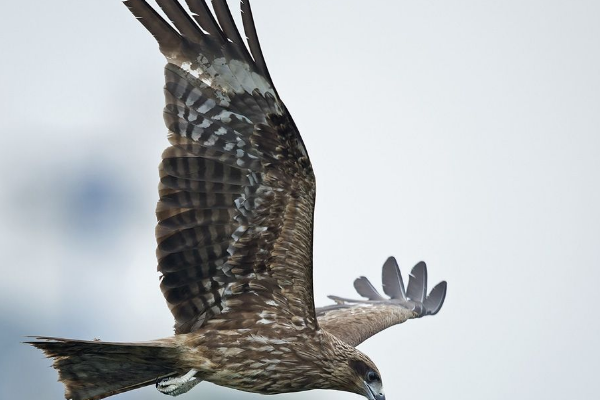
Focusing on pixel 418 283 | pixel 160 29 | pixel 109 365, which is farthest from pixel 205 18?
pixel 418 283

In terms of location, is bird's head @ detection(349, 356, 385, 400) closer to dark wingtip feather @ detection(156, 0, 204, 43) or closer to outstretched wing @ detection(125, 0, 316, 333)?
outstretched wing @ detection(125, 0, 316, 333)

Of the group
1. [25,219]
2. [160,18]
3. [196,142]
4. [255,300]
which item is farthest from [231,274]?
[25,219]

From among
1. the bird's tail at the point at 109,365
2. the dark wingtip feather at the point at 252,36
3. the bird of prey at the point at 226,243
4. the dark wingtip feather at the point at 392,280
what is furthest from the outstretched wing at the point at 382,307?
the dark wingtip feather at the point at 252,36

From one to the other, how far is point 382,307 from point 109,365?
13.8ft

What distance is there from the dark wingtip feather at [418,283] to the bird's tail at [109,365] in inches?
197

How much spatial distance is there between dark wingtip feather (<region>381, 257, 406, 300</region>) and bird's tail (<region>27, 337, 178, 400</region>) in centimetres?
485

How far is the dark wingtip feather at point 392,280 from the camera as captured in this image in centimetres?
1548

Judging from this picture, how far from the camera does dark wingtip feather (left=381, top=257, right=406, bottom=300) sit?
15477 millimetres

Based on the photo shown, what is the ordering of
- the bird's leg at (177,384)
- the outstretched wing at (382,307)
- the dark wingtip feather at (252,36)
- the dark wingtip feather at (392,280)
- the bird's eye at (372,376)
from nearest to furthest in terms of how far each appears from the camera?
the dark wingtip feather at (252,36)
the bird's leg at (177,384)
the bird's eye at (372,376)
the outstretched wing at (382,307)
the dark wingtip feather at (392,280)

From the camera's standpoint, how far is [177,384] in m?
10.9

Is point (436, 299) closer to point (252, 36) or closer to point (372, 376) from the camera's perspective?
point (372, 376)

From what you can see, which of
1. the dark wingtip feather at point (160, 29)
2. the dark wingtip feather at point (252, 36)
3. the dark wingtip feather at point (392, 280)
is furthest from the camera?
the dark wingtip feather at point (392, 280)

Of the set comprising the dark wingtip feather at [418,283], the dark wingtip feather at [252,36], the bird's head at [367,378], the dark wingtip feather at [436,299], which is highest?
the dark wingtip feather at [252,36]

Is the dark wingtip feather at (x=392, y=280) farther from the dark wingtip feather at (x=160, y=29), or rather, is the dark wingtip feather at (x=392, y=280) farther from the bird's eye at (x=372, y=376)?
the dark wingtip feather at (x=160, y=29)
